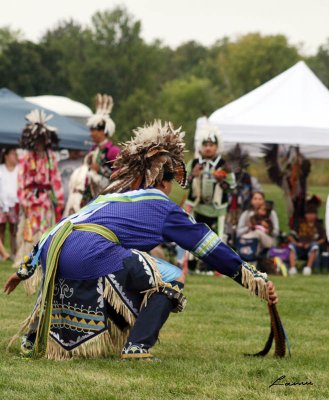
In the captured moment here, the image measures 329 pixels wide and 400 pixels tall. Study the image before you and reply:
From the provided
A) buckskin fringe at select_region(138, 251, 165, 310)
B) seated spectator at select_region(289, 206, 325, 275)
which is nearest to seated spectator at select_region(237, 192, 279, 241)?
seated spectator at select_region(289, 206, 325, 275)

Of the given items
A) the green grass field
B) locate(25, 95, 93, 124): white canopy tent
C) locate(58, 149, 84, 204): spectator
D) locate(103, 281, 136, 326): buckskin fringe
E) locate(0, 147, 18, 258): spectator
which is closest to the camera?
the green grass field

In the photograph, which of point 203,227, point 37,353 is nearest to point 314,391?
point 203,227

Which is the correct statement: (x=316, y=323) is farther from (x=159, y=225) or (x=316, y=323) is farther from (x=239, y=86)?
(x=239, y=86)

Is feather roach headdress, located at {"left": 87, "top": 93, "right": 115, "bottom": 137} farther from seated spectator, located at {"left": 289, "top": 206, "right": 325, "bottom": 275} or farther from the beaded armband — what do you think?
the beaded armband

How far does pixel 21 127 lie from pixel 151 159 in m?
10.9

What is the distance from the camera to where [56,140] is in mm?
12438

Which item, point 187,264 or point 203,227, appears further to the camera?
point 187,264

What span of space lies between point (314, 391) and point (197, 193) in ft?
24.7

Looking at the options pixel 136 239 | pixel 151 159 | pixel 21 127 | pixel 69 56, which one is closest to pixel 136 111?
pixel 69 56

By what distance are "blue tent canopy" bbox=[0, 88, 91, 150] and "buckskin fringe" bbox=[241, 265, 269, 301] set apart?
10.9 m

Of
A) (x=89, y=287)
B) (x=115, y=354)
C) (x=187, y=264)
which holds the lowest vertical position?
(x=187, y=264)

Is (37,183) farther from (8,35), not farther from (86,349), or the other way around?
(8,35)

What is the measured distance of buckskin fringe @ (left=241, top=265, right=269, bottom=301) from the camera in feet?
A: 18.9

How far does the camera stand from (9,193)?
47.6ft
